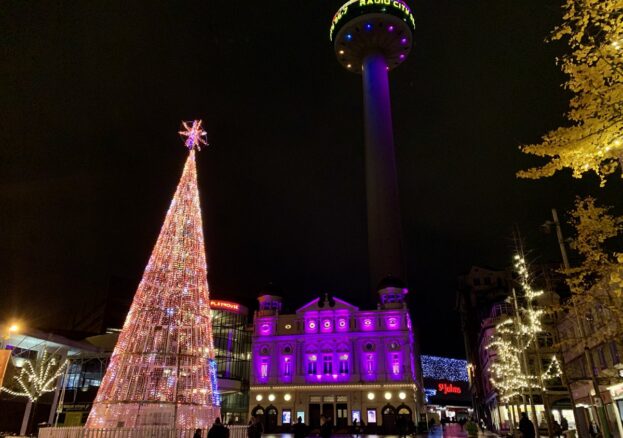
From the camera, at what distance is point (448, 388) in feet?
334

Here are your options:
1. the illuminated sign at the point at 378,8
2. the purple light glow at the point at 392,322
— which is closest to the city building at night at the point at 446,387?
the purple light glow at the point at 392,322

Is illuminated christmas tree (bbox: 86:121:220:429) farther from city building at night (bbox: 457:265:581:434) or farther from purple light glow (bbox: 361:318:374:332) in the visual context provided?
purple light glow (bbox: 361:318:374:332)

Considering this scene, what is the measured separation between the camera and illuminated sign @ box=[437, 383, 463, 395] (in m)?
101

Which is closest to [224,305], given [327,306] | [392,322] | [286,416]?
[327,306]

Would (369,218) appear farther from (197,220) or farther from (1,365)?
(1,365)

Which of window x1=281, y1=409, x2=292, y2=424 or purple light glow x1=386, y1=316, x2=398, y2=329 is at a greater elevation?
purple light glow x1=386, y1=316, x2=398, y2=329

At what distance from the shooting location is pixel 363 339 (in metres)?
57.5

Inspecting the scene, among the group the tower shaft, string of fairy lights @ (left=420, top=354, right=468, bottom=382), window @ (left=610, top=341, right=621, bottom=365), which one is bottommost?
window @ (left=610, top=341, right=621, bottom=365)

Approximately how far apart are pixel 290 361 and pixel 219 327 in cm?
1678

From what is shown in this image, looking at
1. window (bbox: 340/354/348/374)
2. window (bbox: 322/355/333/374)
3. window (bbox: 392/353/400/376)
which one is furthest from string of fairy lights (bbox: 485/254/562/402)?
window (bbox: 322/355/333/374)

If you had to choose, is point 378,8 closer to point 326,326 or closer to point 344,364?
point 326,326

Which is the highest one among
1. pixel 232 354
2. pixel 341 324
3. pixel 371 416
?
pixel 341 324

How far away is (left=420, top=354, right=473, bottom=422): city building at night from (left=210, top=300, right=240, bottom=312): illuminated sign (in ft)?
157

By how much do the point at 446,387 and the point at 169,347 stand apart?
98.3m
